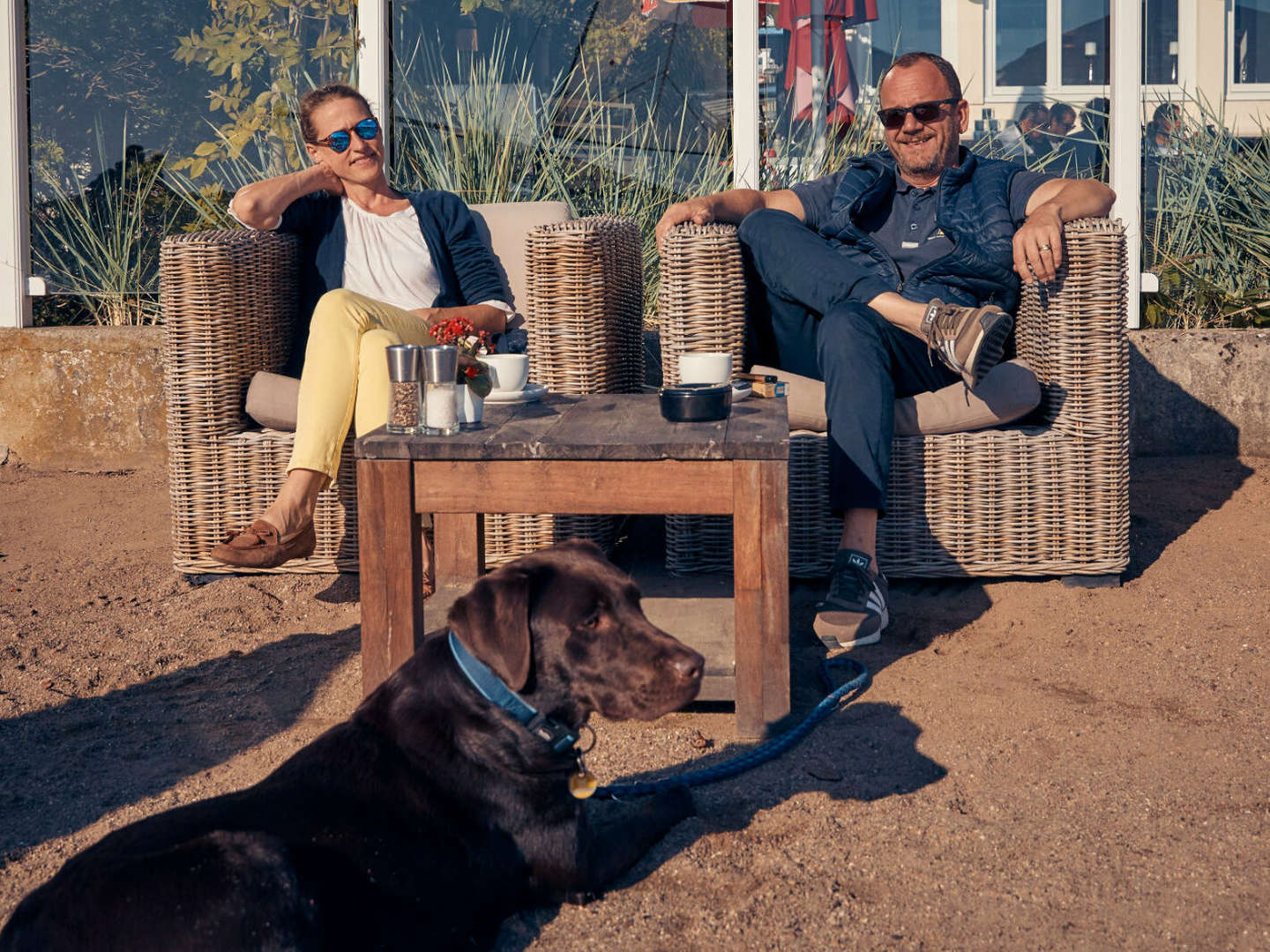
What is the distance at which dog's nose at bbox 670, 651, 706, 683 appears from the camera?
2023mm

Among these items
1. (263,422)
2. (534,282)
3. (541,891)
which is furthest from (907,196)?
(541,891)

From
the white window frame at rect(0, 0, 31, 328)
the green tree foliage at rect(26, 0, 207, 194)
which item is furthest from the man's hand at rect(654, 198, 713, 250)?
the white window frame at rect(0, 0, 31, 328)

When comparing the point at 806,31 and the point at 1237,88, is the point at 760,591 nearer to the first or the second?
the point at 806,31

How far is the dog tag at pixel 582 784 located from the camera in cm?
204

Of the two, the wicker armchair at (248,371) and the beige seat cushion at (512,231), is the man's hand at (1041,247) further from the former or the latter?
the beige seat cushion at (512,231)

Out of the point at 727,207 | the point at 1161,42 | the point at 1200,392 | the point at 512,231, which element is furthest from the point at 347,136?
the point at 1161,42

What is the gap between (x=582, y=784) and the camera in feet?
6.72

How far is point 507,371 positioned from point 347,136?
4.63 ft

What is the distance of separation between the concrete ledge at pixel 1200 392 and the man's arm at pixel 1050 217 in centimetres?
165

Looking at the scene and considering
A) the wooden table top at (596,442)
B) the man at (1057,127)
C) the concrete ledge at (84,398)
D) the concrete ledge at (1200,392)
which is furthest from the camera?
the man at (1057,127)

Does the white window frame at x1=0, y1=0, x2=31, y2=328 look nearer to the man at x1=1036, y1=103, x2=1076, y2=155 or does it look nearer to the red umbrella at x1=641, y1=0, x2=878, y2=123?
the red umbrella at x1=641, y1=0, x2=878, y2=123

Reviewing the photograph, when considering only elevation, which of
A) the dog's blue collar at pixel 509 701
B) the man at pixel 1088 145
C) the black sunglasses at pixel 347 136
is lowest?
the dog's blue collar at pixel 509 701

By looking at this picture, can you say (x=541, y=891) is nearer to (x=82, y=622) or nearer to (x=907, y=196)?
(x=82, y=622)

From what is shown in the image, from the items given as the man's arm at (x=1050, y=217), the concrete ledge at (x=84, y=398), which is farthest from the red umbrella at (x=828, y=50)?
the concrete ledge at (x=84, y=398)
